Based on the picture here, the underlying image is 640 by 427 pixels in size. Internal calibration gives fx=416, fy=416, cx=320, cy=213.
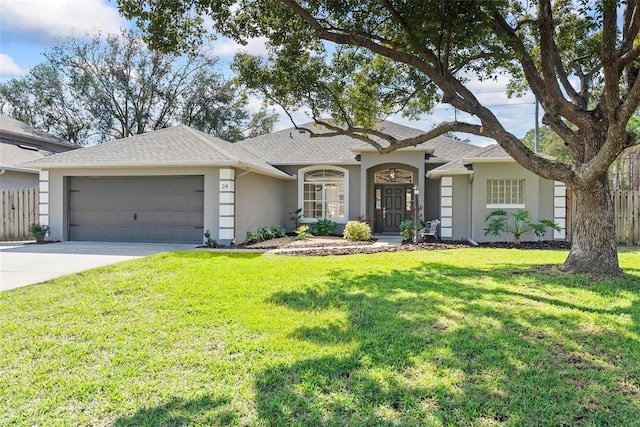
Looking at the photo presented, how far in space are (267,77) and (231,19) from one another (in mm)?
1568

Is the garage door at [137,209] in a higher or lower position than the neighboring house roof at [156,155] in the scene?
lower

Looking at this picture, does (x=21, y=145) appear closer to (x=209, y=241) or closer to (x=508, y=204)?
(x=209, y=241)

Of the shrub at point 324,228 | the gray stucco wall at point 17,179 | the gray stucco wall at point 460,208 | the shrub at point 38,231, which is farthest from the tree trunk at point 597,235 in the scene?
the gray stucco wall at point 17,179

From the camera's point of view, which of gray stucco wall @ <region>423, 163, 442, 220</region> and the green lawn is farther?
gray stucco wall @ <region>423, 163, 442, 220</region>

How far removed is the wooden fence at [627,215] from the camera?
1352 centimetres

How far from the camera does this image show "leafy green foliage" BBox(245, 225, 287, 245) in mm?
14109

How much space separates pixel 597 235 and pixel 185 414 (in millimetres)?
7555

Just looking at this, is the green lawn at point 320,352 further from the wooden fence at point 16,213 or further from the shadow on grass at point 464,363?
the wooden fence at point 16,213

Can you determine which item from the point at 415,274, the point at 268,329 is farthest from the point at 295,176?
the point at 268,329

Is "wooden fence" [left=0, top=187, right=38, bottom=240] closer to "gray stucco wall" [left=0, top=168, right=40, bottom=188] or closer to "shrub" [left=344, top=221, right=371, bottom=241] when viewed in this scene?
"gray stucco wall" [left=0, top=168, right=40, bottom=188]

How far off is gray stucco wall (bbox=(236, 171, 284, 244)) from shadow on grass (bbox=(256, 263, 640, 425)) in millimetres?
7831

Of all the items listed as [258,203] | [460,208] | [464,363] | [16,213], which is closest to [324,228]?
[258,203]

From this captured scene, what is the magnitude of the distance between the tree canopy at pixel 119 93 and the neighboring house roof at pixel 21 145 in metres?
8.25

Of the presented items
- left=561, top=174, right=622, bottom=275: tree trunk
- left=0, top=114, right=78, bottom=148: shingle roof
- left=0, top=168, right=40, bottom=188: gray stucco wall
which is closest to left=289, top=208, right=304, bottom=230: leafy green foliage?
left=0, top=168, right=40, bottom=188: gray stucco wall
